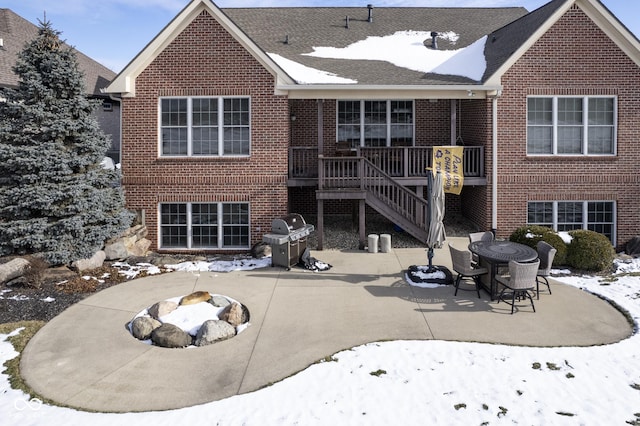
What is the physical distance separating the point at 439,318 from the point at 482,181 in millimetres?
8038

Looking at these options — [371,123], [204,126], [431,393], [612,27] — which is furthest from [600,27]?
[431,393]

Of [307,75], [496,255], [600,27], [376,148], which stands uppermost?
[600,27]

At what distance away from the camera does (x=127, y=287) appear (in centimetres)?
1173

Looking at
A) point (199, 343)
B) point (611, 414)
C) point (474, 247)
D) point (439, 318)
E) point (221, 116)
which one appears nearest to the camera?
point (611, 414)

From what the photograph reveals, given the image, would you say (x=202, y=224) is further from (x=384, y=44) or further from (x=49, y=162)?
(x=384, y=44)

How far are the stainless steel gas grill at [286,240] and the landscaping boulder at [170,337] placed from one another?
4.67 meters

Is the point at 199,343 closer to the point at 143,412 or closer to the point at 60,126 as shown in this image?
the point at 143,412

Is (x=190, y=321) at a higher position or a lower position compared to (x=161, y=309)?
lower

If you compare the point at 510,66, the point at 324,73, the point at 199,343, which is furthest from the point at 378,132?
the point at 199,343

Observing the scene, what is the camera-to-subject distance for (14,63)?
2531 cm

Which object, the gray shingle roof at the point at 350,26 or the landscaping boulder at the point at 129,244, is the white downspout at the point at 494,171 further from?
the landscaping boulder at the point at 129,244

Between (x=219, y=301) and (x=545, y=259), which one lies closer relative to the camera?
(x=219, y=301)

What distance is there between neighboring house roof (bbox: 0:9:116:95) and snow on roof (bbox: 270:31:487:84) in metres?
10.6

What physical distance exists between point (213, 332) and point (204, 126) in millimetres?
8724
